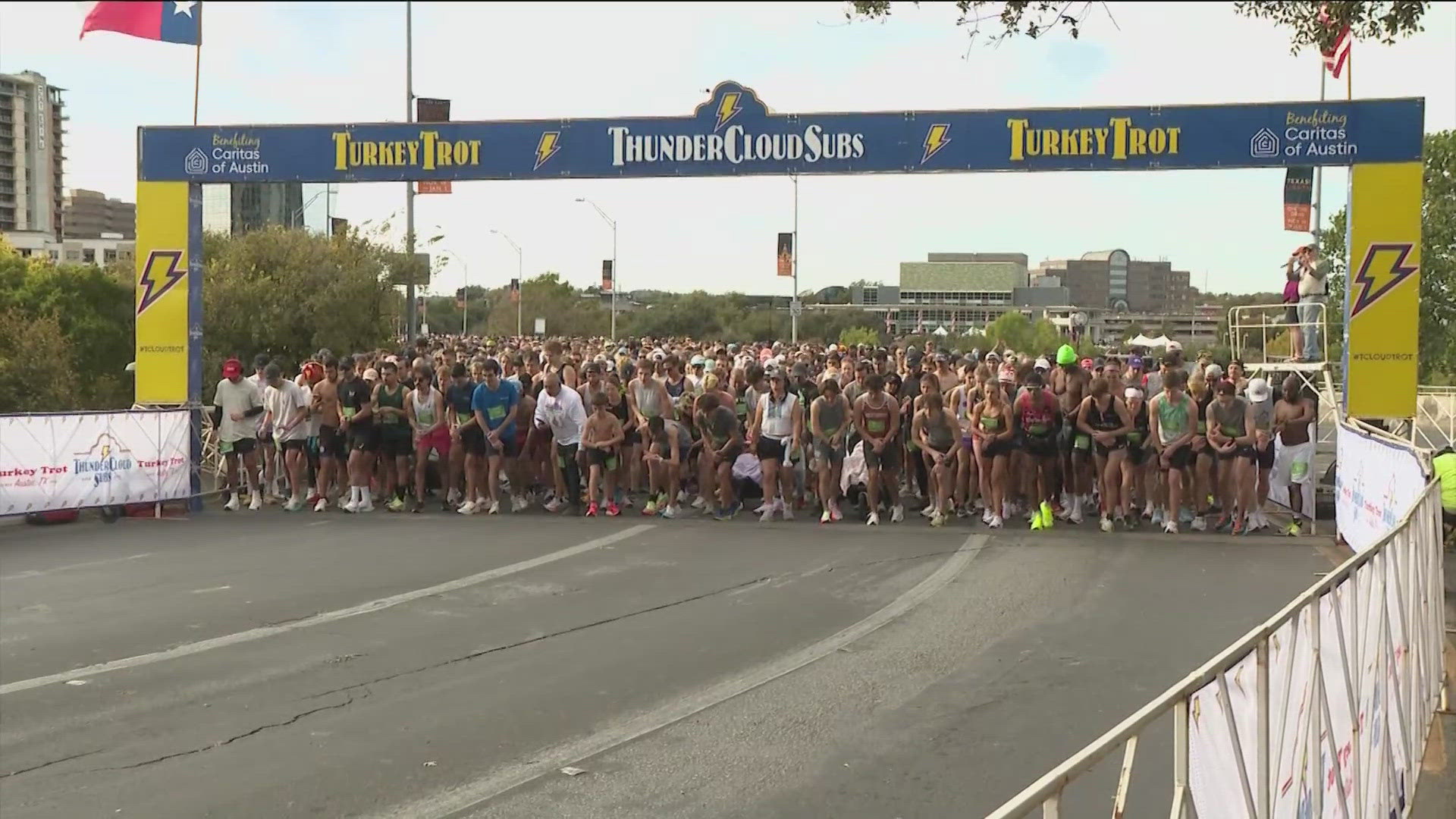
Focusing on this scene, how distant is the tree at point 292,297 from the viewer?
89.1 ft

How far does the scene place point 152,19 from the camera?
1514 centimetres

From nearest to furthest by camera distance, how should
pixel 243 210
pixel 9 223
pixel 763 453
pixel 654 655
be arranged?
pixel 654 655, pixel 763 453, pixel 243 210, pixel 9 223

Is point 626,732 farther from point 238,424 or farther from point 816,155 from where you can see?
point 238,424

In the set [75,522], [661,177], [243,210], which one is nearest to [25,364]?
[75,522]

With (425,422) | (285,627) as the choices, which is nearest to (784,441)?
(425,422)

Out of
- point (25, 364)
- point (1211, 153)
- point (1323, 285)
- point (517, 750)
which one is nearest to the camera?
point (517, 750)

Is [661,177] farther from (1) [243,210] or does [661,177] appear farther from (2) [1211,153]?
(1) [243,210]

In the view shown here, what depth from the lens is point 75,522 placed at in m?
14.3

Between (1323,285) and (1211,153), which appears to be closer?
(1211,153)

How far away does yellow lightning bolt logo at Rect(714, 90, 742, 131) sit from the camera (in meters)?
14.7

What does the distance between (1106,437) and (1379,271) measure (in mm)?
3208

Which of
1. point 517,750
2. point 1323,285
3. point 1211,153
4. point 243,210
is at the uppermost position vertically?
point 243,210

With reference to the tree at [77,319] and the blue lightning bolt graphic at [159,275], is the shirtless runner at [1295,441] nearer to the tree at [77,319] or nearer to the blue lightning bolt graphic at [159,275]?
the blue lightning bolt graphic at [159,275]

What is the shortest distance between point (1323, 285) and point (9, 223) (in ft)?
524
